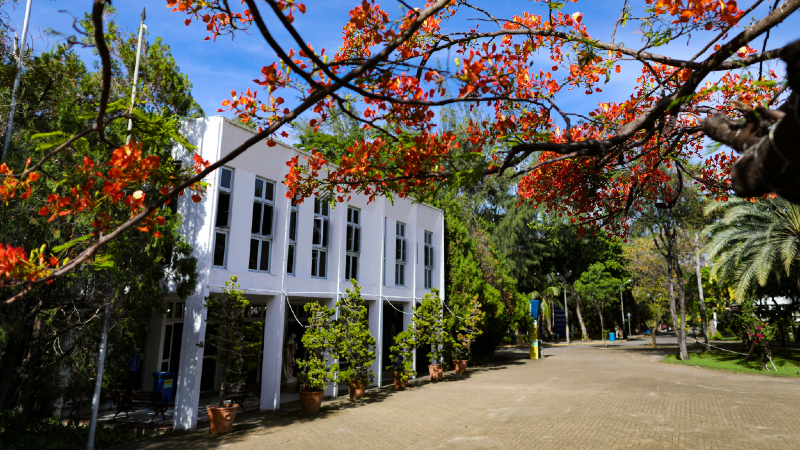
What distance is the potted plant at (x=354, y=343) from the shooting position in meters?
13.2

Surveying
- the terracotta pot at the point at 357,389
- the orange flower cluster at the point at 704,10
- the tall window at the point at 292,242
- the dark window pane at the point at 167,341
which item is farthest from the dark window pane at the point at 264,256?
the orange flower cluster at the point at 704,10

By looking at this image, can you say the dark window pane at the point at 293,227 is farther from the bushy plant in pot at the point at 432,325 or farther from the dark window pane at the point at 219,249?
the bushy plant in pot at the point at 432,325

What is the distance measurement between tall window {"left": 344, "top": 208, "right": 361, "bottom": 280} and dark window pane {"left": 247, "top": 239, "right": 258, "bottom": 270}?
3.64 m

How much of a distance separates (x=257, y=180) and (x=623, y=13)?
9.76 m

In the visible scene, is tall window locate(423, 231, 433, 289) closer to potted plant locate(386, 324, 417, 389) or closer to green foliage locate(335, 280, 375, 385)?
potted plant locate(386, 324, 417, 389)

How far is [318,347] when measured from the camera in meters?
12.6

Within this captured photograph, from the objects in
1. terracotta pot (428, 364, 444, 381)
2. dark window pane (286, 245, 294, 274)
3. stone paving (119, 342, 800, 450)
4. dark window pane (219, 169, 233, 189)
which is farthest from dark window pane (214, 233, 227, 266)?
terracotta pot (428, 364, 444, 381)

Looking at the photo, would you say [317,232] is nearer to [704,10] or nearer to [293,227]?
[293,227]

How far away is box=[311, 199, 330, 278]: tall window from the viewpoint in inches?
550

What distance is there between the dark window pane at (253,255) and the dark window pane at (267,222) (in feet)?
1.26

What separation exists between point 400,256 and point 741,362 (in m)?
14.7

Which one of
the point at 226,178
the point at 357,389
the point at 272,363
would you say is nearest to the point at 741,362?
the point at 357,389

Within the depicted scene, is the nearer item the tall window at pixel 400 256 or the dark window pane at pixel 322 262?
the dark window pane at pixel 322 262

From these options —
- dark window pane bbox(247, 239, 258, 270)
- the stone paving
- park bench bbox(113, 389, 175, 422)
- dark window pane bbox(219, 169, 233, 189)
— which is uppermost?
dark window pane bbox(219, 169, 233, 189)
